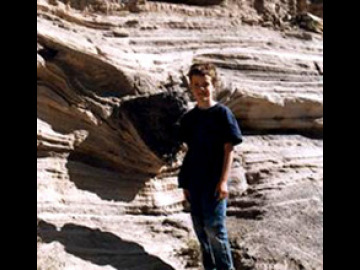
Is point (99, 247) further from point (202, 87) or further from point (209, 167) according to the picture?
point (202, 87)

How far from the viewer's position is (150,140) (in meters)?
8.17

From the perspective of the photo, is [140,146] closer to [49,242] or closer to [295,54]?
[49,242]

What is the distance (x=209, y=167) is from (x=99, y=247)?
1244 millimetres

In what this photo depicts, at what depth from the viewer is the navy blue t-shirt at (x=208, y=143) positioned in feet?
22.0

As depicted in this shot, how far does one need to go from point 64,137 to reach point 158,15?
6.75 feet

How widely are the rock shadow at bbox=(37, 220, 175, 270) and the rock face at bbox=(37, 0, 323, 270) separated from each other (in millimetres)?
11

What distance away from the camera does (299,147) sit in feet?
31.4

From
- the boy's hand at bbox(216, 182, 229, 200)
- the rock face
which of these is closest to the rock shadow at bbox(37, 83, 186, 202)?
the rock face

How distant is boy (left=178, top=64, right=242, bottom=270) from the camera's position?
668 centimetres

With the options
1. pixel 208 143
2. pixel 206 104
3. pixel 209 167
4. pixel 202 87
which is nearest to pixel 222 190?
pixel 209 167

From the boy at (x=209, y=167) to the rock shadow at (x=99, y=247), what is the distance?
71 centimetres

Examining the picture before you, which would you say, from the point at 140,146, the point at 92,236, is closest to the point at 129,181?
the point at 140,146

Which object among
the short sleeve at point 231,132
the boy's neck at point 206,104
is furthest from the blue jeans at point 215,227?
the boy's neck at point 206,104

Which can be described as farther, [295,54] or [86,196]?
[295,54]
